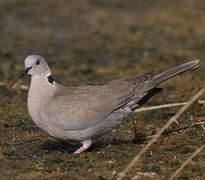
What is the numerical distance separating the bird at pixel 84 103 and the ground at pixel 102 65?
11.8 inches

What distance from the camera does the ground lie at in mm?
5387

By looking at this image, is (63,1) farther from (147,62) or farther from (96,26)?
(147,62)

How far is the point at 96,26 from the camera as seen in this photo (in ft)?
45.3

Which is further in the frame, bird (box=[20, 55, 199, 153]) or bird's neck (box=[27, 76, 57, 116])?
bird's neck (box=[27, 76, 57, 116])

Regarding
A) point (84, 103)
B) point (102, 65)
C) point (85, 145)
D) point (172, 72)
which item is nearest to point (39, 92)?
point (84, 103)

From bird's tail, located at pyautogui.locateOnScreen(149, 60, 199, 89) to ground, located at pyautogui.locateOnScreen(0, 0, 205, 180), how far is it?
67cm

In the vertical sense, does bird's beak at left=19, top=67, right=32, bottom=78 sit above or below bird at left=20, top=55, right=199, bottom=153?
above

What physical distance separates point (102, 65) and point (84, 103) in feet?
17.9

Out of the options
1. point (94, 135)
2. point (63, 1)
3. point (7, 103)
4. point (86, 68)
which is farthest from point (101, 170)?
point (63, 1)

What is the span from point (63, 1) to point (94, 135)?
10308 mm

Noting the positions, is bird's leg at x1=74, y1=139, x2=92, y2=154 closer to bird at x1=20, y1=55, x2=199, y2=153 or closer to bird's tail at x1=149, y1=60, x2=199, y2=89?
bird at x1=20, y1=55, x2=199, y2=153

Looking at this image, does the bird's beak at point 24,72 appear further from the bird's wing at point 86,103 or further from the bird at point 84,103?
the bird's wing at point 86,103

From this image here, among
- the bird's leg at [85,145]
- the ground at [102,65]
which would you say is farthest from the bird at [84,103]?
the ground at [102,65]

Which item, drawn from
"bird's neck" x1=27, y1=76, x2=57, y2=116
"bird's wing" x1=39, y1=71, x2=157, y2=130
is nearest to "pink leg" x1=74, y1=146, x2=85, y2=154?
"bird's wing" x1=39, y1=71, x2=157, y2=130
